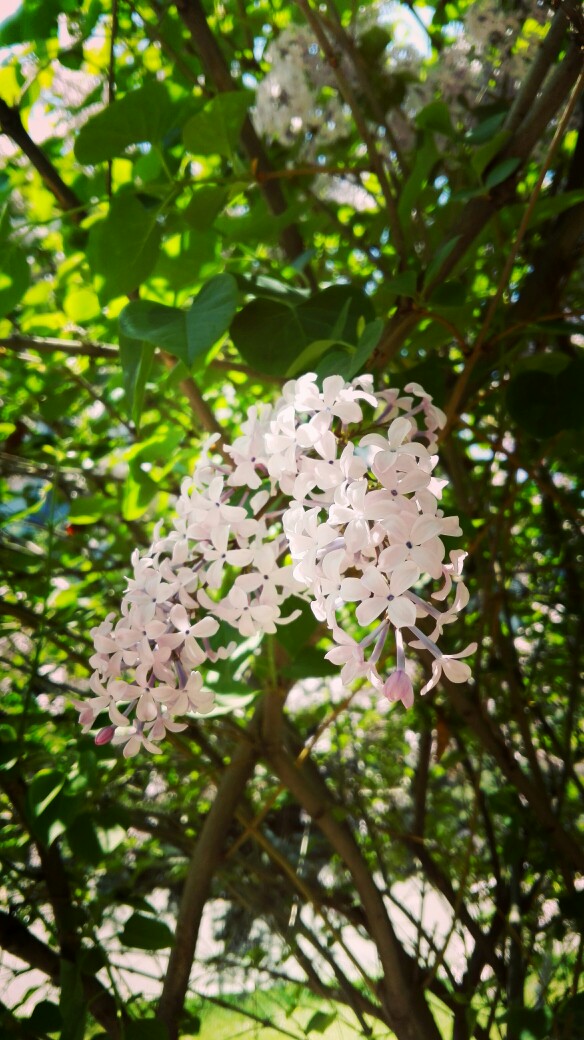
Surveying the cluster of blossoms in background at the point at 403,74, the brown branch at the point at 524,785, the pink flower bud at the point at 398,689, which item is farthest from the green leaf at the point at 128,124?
the brown branch at the point at 524,785

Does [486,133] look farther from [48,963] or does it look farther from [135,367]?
[48,963]

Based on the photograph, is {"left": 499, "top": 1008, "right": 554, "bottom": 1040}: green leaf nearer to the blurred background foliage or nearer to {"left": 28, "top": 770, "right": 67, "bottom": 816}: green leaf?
the blurred background foliage

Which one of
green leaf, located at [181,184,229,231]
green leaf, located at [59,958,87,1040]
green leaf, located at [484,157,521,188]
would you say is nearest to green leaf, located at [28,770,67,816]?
green leaf, located at [59,958,87,1040]

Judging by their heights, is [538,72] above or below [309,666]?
above

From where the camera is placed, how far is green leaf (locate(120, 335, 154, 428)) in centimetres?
45

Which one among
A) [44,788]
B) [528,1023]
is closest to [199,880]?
[44,788]

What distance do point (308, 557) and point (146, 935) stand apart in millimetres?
477

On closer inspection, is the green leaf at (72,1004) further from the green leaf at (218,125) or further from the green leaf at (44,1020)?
the green leaf at (218,125)

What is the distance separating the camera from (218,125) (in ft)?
1.76

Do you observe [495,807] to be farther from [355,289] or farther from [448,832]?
[355,289]

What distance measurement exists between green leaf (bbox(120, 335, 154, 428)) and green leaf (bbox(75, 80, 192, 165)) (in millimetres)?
153

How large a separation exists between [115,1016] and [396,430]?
610 mm

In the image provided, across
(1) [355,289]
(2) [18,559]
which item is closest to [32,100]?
(1) [355,289]

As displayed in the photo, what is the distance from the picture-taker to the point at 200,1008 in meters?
0.98
